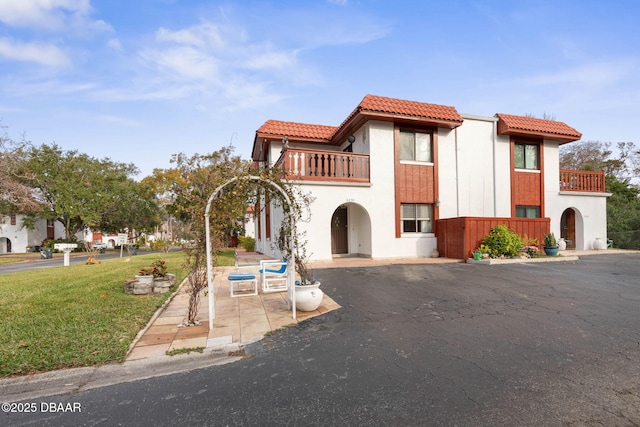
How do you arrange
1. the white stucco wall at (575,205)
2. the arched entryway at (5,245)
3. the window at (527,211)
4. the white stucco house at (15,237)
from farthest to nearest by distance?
1. the arched entryway at (5,245)
2. the white stucco house at (15,237)
3. the white stucco wall at (575,205)
4. the window at (527,211)

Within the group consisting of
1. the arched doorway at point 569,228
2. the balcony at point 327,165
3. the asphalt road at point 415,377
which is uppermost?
the balcony at point 327,165

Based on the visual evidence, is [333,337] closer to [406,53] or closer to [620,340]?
[620,340]

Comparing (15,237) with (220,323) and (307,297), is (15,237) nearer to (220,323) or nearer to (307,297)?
(220,323)

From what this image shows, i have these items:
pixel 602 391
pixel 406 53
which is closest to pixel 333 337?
pixel 602 391

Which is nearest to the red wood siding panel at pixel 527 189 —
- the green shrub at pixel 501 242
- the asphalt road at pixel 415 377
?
the green shrub at pixel 501 242

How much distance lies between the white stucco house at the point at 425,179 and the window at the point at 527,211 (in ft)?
0.17

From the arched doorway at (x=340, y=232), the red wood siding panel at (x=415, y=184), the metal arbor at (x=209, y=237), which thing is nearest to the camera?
the metal arbor at (x=209, y=237)

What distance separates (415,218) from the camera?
1468cm

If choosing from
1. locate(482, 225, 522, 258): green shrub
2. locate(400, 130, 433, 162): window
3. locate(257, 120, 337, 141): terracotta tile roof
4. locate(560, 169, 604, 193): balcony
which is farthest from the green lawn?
locate(560, 169, 604, 193): balcony

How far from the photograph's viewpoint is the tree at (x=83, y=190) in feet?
100

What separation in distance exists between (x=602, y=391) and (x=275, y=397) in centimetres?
313

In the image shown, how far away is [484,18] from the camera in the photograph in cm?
1024

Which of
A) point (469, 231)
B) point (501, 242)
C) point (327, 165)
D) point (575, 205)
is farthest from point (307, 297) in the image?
point (575, 205)

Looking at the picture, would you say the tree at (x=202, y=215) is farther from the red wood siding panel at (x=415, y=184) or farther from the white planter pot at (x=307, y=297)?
the red wood siding panel at (x=415, y=184)
